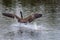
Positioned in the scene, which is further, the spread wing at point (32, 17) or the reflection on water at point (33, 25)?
the spread wing at point (32, 17)

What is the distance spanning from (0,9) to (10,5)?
0.35 metres

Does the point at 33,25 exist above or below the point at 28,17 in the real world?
below

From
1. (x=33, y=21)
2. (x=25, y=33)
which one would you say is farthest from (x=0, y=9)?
(x=25, y=33)

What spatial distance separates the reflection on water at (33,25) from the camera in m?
2.75

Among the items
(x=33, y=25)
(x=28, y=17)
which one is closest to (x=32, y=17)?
(x=28, y=17)

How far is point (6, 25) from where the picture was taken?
3.08 metres

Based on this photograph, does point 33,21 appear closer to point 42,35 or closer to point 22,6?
point 42,35

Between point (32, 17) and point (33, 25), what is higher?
point (32, 17)

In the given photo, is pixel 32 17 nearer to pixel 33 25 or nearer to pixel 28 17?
pixel 28 17

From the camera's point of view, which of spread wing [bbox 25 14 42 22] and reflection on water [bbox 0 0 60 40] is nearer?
reflection on water [bbox 0 0 60 40]

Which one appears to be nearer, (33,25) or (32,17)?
(33,25)

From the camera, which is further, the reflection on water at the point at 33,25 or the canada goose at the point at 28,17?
the canada goose at the point at 28,17

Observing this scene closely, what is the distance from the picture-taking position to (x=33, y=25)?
10.2ft

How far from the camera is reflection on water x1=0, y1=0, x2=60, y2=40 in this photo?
2752 millimetres
